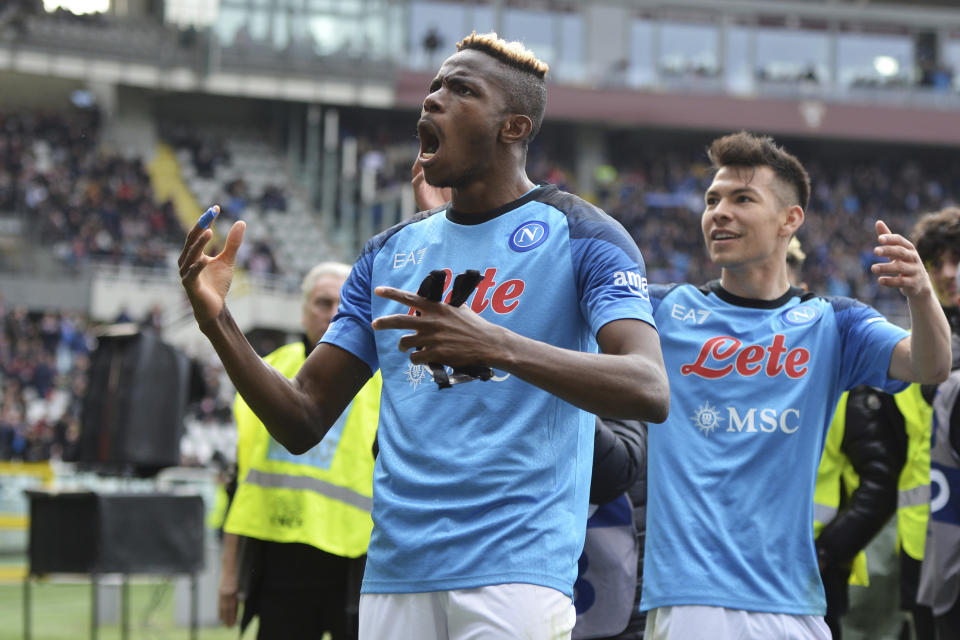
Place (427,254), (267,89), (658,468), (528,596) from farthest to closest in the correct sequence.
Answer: (267,89)
(658,468)
(427,254)
(528,596)

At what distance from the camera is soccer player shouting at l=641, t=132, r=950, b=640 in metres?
3.30

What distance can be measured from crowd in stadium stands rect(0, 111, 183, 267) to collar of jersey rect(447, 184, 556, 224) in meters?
27.7

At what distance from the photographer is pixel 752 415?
137 inches

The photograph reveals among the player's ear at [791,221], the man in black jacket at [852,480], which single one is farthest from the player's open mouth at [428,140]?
the man in black jacket at [852,480]

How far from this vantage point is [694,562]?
11.0 ft

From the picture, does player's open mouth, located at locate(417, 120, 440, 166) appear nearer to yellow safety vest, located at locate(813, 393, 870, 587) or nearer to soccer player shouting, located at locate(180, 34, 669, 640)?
soccer player shouting, located at locate(180, 34, 669, 640)

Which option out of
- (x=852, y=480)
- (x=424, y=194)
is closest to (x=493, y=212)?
(x=424, y=194)

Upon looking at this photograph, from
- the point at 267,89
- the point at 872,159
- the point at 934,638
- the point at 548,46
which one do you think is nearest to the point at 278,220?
the point at 267,89

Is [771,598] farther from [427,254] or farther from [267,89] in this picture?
[267,89]

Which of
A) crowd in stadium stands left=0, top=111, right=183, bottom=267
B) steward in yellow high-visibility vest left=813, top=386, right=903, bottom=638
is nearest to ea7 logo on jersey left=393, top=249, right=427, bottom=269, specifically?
steward in yellow high-visibility vest left=813, top=386, right=903, bottom=638

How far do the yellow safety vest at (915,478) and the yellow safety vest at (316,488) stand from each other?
78.1 inches

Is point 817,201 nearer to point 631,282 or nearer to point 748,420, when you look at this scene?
point 748,420

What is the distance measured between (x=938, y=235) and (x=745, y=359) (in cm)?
142

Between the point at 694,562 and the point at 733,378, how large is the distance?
54 cm
